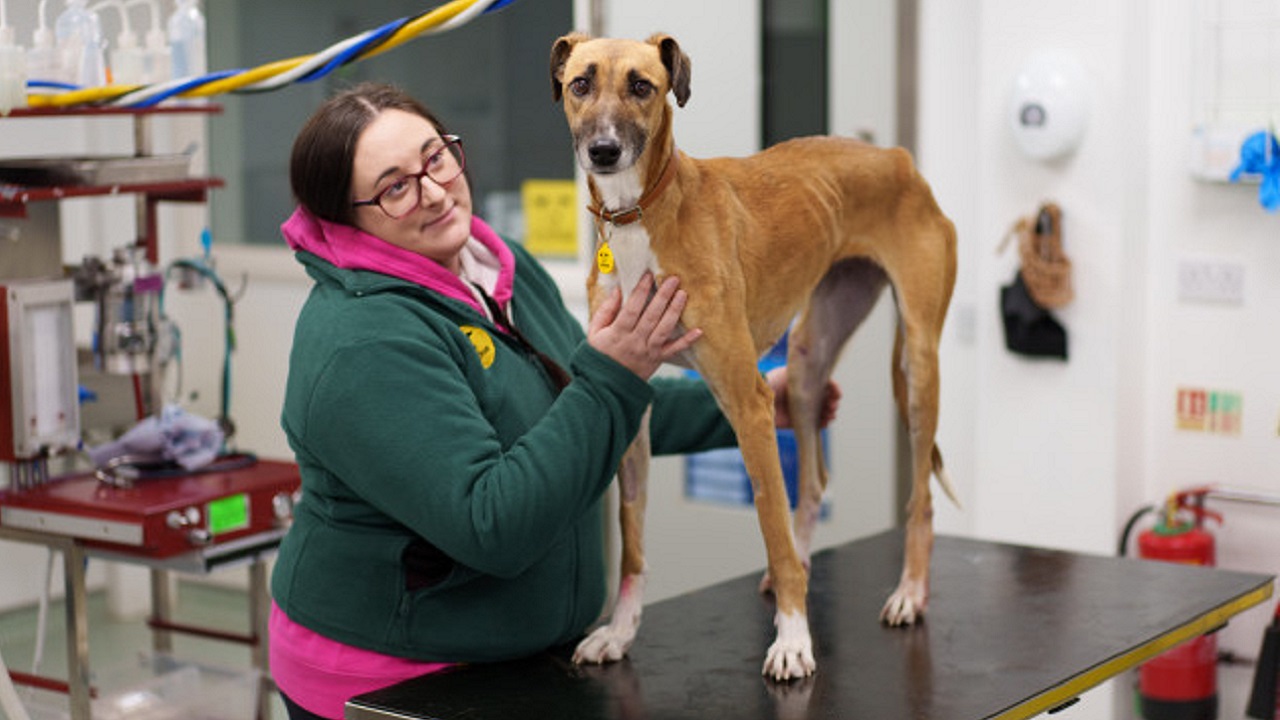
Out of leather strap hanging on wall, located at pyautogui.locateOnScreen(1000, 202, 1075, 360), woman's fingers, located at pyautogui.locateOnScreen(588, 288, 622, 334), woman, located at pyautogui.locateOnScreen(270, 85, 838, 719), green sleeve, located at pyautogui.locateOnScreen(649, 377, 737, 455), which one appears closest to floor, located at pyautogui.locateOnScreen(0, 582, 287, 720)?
woman, located at pyautogui.locateOnScreen(270, 85, 838, 719)

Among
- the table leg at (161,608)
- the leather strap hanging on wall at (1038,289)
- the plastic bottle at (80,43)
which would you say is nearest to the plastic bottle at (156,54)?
the plastic bottle at (80,43)

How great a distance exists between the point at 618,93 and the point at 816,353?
0.72 metres

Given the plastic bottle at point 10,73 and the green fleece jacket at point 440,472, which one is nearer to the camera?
the green fleece jacket at point 440,472

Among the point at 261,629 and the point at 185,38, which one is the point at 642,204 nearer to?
the point at 185,38

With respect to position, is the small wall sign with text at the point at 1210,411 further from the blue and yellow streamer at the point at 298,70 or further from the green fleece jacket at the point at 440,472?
the blue and yellow streamer at the point at 298,70

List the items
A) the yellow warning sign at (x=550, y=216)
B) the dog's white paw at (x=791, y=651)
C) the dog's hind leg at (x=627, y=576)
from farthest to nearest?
the yellow warning sign at (x=550, y=216) → the dog's hind leg at (x=627, y=576) → the dog's white paw at (x=791, y=651)

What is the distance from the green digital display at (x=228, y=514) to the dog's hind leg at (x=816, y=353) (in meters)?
1.31

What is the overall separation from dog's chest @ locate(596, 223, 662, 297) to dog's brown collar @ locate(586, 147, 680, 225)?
0.03ft

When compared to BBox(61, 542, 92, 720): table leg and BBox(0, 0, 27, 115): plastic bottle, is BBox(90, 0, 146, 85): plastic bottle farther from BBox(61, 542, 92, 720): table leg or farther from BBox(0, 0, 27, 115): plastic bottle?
BBox(61, 542, 92, 720): table leg

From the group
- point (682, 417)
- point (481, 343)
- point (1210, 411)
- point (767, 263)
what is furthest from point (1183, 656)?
point (481, 343)

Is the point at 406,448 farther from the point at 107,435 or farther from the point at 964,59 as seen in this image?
the point at 964,59

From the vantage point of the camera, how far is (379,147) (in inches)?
74.7

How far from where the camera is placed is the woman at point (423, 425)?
1744 millimetres

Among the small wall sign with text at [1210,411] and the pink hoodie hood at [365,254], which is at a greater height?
the pink hoodie hood at [365,254]
